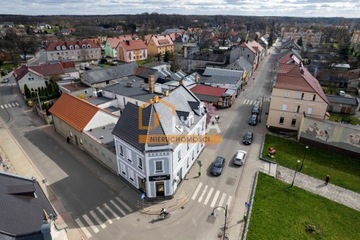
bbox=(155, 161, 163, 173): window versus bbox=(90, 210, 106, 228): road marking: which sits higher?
bbox=(155, 161, 163, 173): window

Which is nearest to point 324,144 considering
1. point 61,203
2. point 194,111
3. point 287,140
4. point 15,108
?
point 287,140

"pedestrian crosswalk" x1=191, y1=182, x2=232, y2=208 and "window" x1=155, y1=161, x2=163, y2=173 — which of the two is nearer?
"window" x1=155, y1=161, x2=163, y2=173

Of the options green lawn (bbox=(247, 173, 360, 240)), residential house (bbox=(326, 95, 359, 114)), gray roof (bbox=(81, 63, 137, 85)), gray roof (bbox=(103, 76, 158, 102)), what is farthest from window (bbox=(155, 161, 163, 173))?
residential house (bbox=(326, 95, 359, 114))

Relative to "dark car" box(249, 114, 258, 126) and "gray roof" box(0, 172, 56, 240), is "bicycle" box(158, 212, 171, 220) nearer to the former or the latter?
"gray roof" box(0, 172, 56, 240)

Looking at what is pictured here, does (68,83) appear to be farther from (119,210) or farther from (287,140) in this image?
(287,140)

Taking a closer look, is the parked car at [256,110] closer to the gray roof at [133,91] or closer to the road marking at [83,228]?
the gray roof at [133,91]
